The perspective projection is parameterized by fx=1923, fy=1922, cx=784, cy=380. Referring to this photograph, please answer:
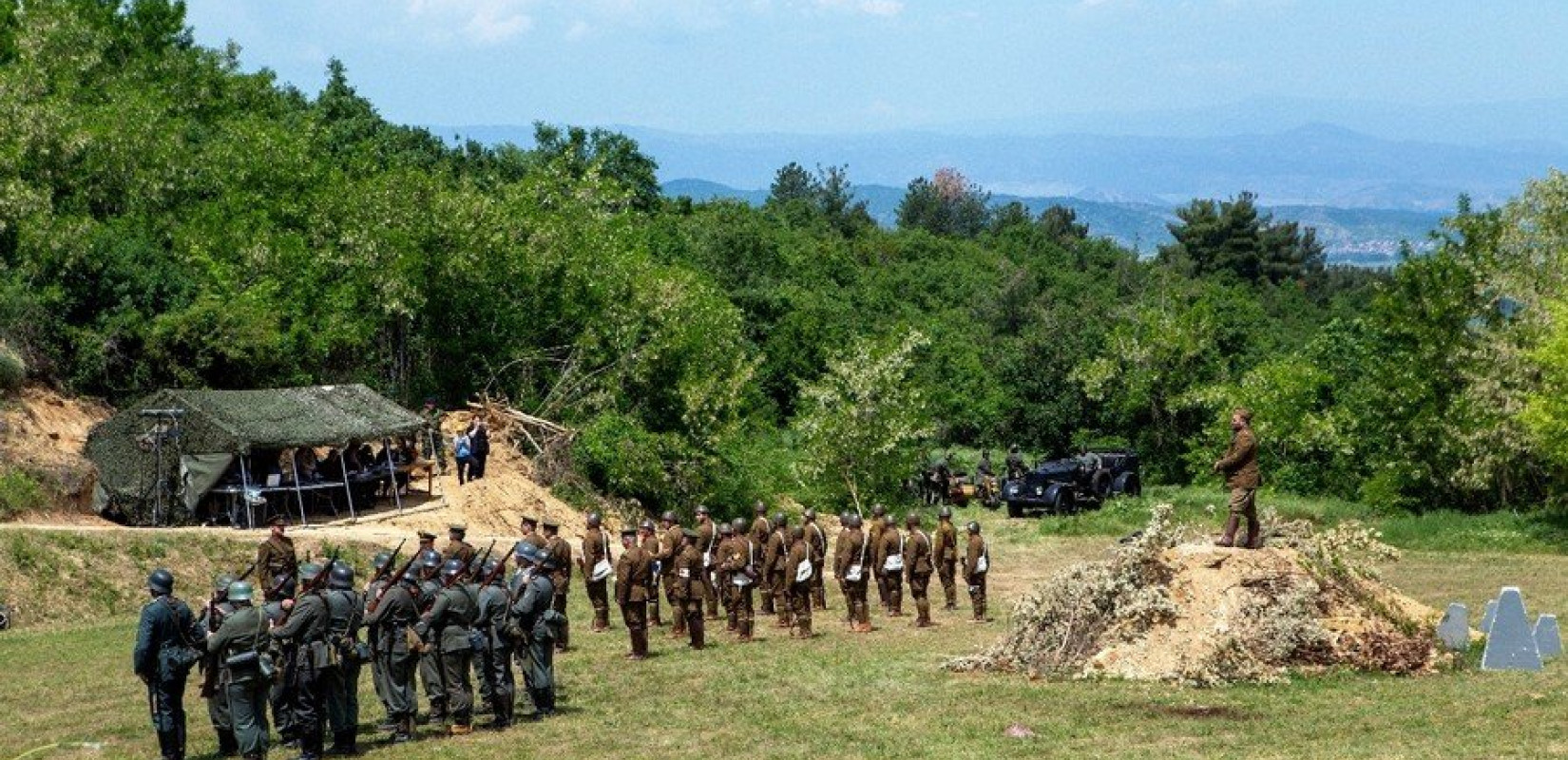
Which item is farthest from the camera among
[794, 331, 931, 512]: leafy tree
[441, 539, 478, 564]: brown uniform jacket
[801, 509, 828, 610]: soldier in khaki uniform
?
[794, 331, 931, 512]: leafy tree

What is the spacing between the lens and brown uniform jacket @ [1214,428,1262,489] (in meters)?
23.7

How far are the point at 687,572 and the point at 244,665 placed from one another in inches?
379

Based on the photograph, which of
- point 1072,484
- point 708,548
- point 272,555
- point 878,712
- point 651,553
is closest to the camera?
point 878,712

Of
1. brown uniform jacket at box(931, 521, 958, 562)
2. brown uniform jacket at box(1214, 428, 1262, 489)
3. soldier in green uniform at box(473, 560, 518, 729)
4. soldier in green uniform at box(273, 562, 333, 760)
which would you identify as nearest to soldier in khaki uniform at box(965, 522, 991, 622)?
brown uniform jacket at box(931, 521, 958, 562)

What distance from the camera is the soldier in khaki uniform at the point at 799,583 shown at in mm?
28531

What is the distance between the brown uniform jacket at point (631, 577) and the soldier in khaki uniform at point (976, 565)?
5.99 meters

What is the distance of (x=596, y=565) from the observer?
1117 inches

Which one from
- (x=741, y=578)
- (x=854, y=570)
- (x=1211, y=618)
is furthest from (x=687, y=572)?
(x=1211, y=618)

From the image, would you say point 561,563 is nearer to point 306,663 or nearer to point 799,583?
point 799,583

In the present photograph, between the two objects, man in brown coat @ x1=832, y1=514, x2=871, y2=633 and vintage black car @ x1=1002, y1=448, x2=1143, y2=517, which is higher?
man in brown coat @ x1=832, y1=514, x2=871, y2=633

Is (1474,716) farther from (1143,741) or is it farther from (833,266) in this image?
(833,266)

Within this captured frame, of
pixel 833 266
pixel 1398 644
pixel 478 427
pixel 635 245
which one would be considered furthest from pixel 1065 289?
pixel 1398 644

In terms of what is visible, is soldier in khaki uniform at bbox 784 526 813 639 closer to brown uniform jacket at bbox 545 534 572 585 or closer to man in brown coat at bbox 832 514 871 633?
man in brown coat at bbox 832 514 871 633

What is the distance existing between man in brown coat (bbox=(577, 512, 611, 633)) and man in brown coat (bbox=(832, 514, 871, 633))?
11.5 ft
